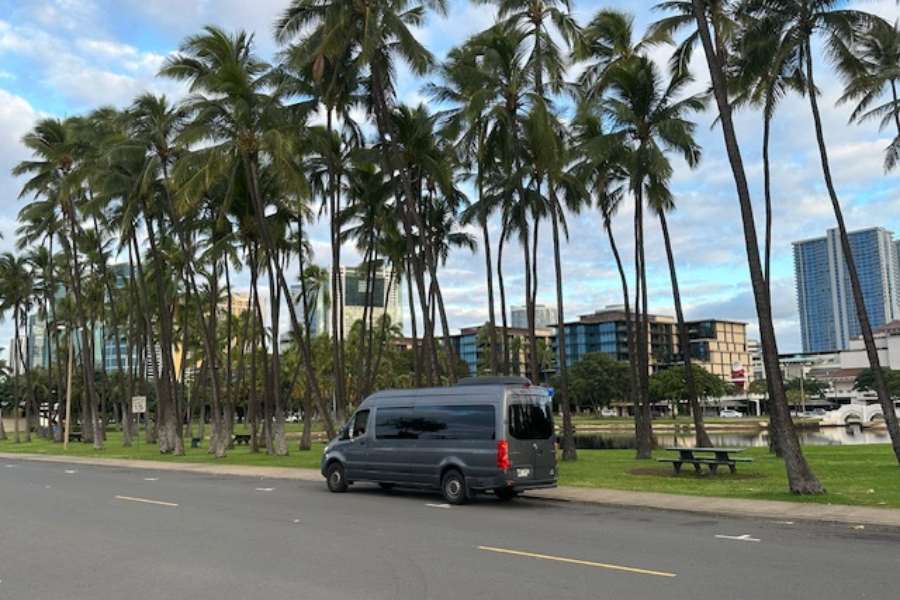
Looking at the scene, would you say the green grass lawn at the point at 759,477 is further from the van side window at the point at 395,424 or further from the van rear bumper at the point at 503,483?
the van side window at the point at 395,424

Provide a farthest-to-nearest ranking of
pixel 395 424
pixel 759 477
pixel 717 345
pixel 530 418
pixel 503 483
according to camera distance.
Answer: pixel 717 345 < pixel 759 477 < pixel 395 424 < pixel 530 418 < pixel 503 483

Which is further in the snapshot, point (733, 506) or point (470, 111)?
point (470, 111)

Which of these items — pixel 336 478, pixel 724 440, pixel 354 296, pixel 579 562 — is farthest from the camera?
pixel 354 296

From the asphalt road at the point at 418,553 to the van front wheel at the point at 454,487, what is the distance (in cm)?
47

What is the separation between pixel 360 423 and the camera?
17.8 metres

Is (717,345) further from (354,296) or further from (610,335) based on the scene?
(354,296)

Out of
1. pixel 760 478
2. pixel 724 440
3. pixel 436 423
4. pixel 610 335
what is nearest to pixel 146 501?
pixel 436 423

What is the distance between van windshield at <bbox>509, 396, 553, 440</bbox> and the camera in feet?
50.5

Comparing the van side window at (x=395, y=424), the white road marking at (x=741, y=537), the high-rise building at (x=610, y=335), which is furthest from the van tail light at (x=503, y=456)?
the high-rise building at (x=610, y=335)

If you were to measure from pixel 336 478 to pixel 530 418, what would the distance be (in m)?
5.09

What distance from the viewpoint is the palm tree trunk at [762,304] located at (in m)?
15.3

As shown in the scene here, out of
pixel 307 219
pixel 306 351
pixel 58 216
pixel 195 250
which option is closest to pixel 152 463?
pixel 306 351

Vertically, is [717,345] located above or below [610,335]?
below

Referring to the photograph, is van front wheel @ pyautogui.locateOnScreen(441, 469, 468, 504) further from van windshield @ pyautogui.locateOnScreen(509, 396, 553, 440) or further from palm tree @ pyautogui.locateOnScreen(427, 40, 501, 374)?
palm tree @ pyautogui.locateOnScreen(427, 40, 501, 374)
